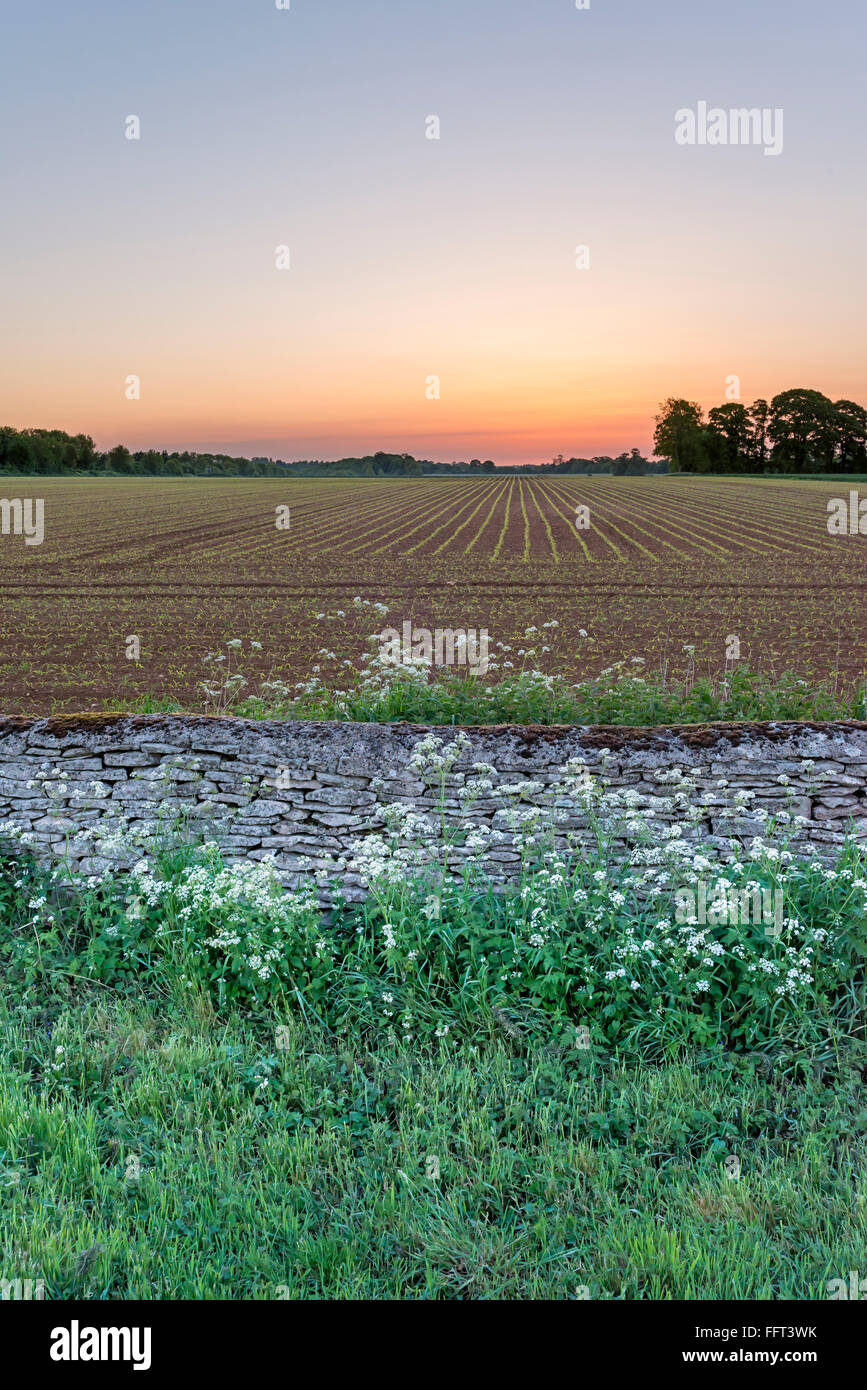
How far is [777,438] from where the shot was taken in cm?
10569

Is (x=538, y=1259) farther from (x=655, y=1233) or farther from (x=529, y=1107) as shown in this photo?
(x=529, y=1107)

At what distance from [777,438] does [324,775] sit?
11227 cm

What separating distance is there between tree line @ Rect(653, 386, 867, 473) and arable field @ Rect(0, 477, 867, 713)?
5466 centimetres

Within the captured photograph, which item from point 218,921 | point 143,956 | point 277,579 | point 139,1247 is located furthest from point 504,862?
point 277,579

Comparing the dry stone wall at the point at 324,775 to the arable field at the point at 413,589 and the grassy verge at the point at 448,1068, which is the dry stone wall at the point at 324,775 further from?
the arable field at the point at 413,589

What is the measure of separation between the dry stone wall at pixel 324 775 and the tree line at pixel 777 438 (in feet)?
355

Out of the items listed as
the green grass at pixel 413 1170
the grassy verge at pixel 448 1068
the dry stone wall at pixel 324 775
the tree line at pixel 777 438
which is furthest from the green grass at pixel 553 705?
the tree line at pixel 777 438

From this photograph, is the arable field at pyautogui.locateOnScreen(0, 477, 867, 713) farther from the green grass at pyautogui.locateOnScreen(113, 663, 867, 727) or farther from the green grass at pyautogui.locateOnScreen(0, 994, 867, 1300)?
the green grass at pyautogui.locateOnScreen(0, 994, 867, 1300)

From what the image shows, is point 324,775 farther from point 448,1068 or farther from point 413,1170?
point 413,1170

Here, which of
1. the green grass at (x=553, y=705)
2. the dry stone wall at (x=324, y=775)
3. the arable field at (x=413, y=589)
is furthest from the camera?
the arable field at (x=413, y=589)

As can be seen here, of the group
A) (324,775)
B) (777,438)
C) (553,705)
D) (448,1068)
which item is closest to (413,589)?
(553,705)

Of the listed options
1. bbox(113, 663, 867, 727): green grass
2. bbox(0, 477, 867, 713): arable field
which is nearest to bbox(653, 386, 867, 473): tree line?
bbox(0, 477, 867, 713): arable field

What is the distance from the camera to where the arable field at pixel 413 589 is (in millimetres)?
16531

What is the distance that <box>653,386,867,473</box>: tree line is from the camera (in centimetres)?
10194
